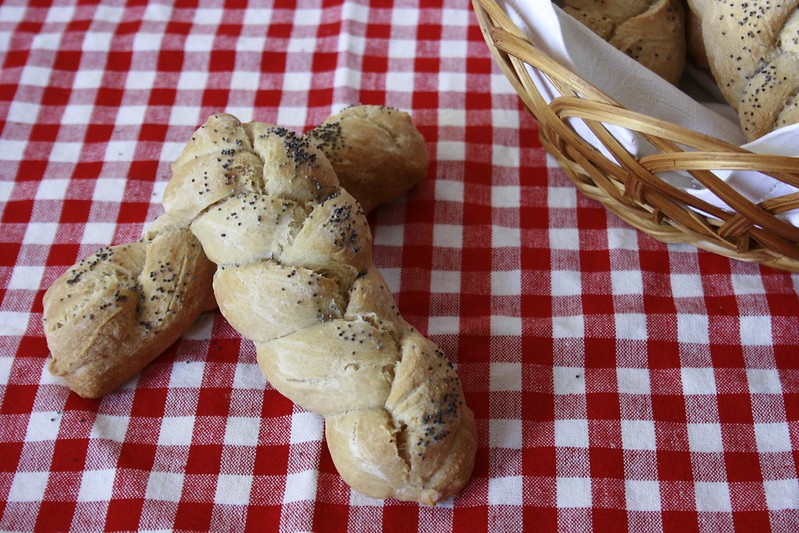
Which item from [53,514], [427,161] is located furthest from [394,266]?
[53,514]

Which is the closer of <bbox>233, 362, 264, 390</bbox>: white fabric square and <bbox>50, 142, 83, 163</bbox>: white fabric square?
<bbox>233, 362, 264, 390</bbox>: white fabric square

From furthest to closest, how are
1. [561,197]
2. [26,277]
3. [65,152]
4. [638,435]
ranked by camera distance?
[65,152] → [561,197] → [26,277] → [638,435]

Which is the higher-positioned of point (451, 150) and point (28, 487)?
point (451, 150)

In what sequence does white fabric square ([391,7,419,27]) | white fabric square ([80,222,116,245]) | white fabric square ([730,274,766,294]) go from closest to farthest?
white fabric square ([730,274,766,294]) < white fabric square ([80,222,116,245]) < white fabric square ([391,7,419,27])

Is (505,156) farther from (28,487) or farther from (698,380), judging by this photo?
(28,487)

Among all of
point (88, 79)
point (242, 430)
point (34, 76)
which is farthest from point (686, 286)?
point (34, 76)

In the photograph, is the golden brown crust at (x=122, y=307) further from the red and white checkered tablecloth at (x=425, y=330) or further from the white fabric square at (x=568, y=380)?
the white fabric square at (x=568, y=380)

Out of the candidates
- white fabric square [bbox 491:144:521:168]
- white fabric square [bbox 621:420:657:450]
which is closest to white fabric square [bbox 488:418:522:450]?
white fabric square [bbox 621:420:657:450]

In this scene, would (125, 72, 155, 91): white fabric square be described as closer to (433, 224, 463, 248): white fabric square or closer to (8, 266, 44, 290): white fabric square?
(8, 266, 44, 290): white fabric square
